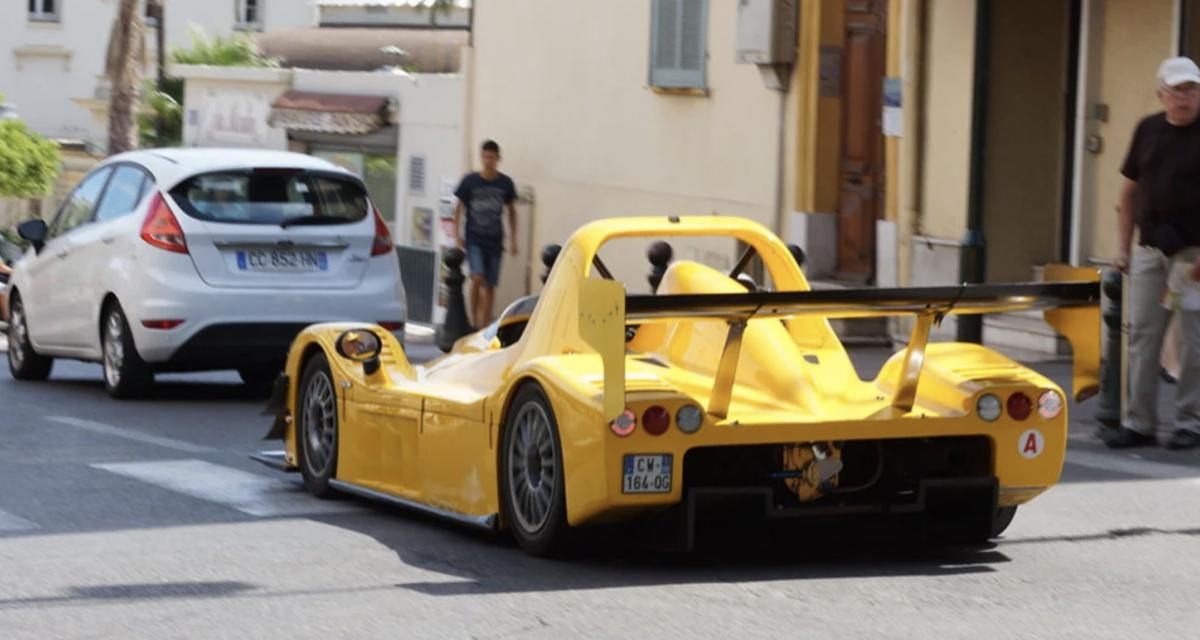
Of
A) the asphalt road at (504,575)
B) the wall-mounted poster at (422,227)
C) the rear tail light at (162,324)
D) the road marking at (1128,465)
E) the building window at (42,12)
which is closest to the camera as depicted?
the asphalt road at (504,575)

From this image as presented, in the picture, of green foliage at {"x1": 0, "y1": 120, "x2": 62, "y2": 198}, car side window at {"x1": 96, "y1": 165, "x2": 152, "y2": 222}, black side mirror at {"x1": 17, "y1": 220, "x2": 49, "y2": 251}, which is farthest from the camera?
green foliage at {"x1": 0, "y1": 120, "x2": 62, "y2": 198}

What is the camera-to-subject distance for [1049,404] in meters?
7.93

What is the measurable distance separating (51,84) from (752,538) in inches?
2746

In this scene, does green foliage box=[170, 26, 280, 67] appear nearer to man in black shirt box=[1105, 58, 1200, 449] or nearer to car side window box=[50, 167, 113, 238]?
car side window box=[50, 167, 113, 238]

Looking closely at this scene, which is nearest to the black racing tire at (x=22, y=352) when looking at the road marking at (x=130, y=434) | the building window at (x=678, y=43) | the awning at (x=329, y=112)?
the road marking at (x=130, y=434)

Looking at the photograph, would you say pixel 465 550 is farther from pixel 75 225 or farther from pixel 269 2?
pixel 269 2

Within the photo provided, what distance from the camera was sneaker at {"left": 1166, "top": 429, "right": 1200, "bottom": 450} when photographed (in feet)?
37.0

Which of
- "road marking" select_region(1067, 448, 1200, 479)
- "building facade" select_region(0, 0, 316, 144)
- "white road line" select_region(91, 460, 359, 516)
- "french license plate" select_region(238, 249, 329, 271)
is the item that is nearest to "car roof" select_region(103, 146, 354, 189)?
"french license plate" select_region(238, 249, 329, 271)

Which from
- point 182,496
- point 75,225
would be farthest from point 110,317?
point 182,496

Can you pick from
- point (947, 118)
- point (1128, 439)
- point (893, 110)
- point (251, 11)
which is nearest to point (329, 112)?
point (893, 110)

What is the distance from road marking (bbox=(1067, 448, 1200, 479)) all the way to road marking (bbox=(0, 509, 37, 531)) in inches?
193

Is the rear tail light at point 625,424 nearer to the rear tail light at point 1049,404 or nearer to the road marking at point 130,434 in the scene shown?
the rear tail light at point 1049,404

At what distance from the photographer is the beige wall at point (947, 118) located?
1750 centimetres

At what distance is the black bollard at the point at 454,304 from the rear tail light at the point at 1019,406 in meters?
13.0
